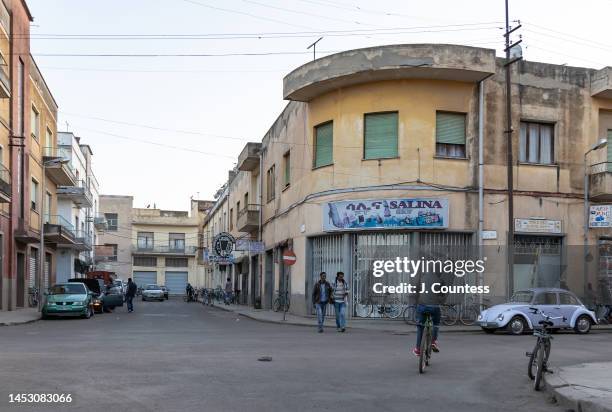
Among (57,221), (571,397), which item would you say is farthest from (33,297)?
(571,397)

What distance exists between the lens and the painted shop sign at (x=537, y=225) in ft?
79.1

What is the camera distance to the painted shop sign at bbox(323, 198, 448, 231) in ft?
76.1

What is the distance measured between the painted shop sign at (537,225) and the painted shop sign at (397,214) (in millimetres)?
2863

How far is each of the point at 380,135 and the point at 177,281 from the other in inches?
2565

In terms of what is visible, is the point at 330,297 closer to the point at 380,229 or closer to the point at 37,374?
the point at 380,229

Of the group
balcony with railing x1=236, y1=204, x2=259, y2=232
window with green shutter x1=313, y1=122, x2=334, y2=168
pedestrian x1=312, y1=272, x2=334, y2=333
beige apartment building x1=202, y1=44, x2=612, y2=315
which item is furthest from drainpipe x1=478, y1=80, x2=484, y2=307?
balcony with railing x1=236, y1=204, x2=259, y2=232

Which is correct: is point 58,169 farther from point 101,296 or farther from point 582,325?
point 582,325

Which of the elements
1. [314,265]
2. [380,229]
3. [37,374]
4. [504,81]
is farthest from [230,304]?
[37,374]

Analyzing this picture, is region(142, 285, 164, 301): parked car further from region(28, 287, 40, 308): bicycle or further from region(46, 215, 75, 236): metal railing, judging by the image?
region(28, 287, 40, 308): bicycle

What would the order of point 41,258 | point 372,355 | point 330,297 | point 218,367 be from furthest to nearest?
point 41,258
point 330,297
point 372,355
point 218,367

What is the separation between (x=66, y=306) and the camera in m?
Answer: 26.1

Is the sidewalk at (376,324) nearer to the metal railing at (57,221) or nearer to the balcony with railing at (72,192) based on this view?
the metal railing at (57,221)

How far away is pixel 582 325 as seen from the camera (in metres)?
20.3

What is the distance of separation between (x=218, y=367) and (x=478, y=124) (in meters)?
15.9
